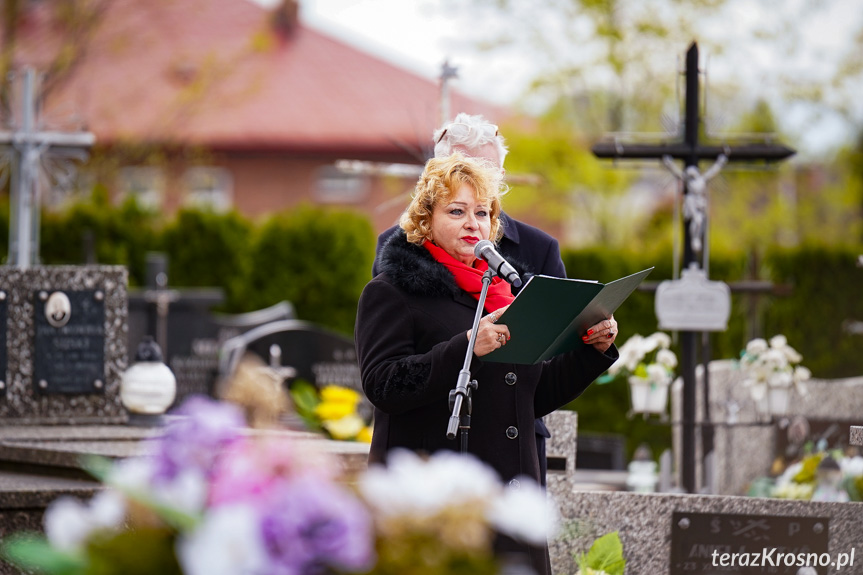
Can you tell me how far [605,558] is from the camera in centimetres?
389

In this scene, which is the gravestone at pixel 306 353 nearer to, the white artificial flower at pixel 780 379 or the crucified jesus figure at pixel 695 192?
the crucified jesus figure at pixel 695 192

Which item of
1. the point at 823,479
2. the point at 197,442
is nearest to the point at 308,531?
the point at 197,442

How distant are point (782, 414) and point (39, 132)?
215 inches

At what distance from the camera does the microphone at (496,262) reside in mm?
2783

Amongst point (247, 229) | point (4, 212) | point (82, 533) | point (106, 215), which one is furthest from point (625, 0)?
point (82, 533)

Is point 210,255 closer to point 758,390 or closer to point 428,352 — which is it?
point 758,390

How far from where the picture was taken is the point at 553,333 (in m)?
2.93

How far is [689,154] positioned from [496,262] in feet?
13.5

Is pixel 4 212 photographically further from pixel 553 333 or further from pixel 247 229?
pixel 553 333

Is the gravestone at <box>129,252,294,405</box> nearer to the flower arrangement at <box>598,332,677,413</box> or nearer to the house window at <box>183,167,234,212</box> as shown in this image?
the flower arrangement at <box>598,332,677,413</box>

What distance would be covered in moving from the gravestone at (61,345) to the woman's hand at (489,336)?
343 cm

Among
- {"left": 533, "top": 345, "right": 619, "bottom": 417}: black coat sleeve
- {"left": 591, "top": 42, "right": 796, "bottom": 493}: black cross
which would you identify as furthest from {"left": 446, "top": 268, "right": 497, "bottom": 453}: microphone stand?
{"left": 591, "top": 42, "right": 796, "bottom": 493}: black cross

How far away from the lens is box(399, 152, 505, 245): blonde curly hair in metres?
3.08

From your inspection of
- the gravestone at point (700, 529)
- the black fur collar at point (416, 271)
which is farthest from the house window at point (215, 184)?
the black fur collar at point (416, 271)
